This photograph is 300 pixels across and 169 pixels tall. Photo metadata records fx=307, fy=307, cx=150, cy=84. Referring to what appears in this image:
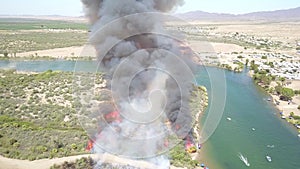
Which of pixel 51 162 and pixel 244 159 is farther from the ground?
pixel 51 162

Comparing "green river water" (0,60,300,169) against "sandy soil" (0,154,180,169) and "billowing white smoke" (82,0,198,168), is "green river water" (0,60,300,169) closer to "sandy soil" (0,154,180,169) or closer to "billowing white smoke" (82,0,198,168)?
"billowing white smoke" (82,0,198,168)

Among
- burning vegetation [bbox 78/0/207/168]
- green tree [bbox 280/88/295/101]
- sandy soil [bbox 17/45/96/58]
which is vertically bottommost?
sandy soil [bbox 17/45/96/58]

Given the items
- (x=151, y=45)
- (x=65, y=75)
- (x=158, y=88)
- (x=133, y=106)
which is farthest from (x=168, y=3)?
(x=65, y=75)

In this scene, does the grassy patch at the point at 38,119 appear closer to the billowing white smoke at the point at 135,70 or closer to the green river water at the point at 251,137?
the billowing white smoke at the point at 135,70

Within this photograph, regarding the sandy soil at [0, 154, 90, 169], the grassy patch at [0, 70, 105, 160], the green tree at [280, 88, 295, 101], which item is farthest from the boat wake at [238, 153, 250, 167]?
the green tree at [280, 88, 295, 101]

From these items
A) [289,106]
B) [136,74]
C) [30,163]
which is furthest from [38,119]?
[289,106]

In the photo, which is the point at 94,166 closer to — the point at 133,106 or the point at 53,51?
the point at 133,106

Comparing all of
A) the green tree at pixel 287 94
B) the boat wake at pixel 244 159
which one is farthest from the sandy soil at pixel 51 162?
the green tree at pixel 287 94

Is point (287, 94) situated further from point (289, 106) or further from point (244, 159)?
point (244, 159)
